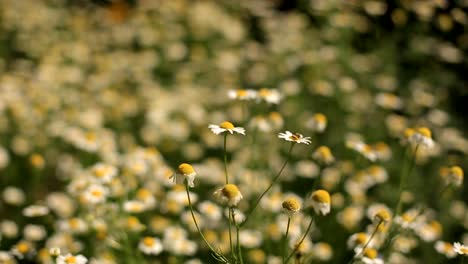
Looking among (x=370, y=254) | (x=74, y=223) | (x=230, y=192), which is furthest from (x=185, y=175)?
(x=74, y=223)

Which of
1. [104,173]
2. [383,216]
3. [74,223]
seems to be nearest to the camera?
[383,216]

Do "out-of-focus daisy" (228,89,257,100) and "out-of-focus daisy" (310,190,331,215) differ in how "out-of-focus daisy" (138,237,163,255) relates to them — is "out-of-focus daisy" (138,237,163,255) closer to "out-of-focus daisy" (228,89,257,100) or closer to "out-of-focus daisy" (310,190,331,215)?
"out-of-focus daisy" (228,89,257,100)

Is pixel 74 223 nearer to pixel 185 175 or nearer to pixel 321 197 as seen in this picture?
pixel 185 175

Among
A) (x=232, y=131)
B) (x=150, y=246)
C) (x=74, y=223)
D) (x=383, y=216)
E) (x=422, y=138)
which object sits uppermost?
(x=232, y=131)

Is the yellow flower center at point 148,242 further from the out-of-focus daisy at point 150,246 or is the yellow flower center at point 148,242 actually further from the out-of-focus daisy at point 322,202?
the out-of-focus daisy at point 322,202

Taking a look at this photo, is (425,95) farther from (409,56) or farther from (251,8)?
(251,8)

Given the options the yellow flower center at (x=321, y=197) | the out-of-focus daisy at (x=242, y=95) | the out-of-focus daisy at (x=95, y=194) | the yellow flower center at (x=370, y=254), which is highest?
the out-of-focus daisy at (x=242, y=95)

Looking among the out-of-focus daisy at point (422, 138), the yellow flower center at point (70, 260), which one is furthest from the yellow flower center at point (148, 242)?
the out-of-focus daisy at point (422, 138)

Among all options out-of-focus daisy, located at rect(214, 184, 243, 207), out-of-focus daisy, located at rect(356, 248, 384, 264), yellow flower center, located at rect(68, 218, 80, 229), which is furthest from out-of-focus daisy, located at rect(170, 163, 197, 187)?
yellow flower center, located at rect(68, 218, 80, 229)
